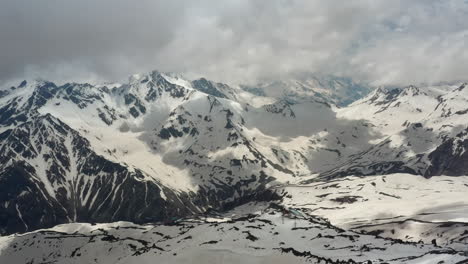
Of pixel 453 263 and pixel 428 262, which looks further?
pixel 428 262

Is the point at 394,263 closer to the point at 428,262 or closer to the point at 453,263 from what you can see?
the point at 428,262

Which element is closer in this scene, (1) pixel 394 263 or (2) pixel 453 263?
(2) pixel 453 263

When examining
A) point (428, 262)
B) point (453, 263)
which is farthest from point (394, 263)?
point (453, 263)
